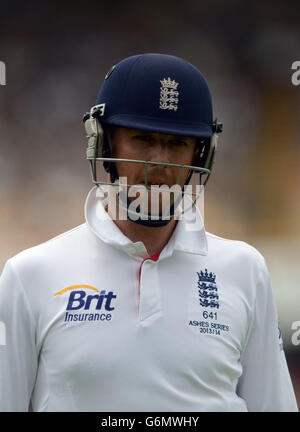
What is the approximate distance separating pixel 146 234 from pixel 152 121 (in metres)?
0.24

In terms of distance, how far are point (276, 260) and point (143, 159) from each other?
11.3 ft

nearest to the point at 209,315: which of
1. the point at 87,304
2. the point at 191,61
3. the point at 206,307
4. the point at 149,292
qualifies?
the point at 206,307

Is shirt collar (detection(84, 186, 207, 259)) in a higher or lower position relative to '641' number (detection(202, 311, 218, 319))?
higher

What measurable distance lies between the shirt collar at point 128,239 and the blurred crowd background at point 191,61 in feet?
11.2

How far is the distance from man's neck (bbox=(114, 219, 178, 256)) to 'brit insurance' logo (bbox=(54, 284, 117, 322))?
0.14 m

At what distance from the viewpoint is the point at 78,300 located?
1.24 m

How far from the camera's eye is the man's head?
1.29 m

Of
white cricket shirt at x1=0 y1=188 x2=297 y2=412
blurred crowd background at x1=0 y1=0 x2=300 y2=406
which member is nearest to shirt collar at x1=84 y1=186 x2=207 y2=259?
white cricket shirt at x1=0 y1=188 x2=297 y2=412

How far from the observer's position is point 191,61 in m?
5.14

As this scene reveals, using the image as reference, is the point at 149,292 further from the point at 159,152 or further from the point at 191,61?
the point at 191,61

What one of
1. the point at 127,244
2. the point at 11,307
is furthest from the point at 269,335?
the point at 11,307

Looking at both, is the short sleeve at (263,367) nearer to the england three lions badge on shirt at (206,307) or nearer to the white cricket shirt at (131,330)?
the white cricket shirt at (131,330)

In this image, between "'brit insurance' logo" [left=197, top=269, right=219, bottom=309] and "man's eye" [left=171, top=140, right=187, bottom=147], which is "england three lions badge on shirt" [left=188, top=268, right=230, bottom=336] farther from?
"man's eye" [left=171, top=140, right=187, bottom=147]
